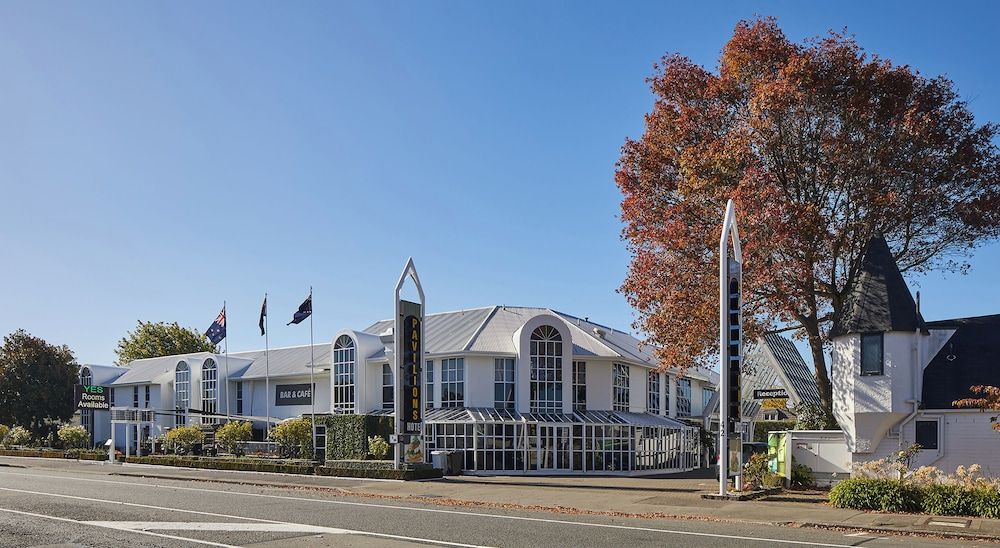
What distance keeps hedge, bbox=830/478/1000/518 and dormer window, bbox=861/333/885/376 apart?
535cm

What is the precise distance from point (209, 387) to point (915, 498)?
43899mm

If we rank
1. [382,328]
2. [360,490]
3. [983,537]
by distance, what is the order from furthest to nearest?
[382,328], [360,490], [983,537]

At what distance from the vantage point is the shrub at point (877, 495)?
1992 centimetres

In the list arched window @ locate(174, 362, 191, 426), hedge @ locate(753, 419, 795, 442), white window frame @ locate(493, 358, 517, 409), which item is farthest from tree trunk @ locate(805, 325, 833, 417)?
arched window @ locate(174, 362, 191, 426)

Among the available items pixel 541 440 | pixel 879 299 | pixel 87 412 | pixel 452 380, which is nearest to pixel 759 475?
pixel 879 299

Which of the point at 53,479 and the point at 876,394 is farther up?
the point at 876,394

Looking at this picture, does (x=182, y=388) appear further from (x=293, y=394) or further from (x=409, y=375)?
(x=409, y=375)

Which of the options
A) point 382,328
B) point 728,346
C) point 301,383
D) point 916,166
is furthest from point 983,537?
point 301,383

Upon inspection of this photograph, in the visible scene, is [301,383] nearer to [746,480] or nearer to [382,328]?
[382,328]

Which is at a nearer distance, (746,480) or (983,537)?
(983,537)

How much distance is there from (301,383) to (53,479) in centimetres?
1960

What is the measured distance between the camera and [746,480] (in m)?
26.6

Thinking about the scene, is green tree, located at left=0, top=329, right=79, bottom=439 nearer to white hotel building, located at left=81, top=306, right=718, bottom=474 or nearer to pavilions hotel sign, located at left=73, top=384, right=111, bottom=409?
pavilions hotel sign, located at left=73, top=384, right=111, bottom=409

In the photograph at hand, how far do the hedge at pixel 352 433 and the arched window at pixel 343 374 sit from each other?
3.45 meters
